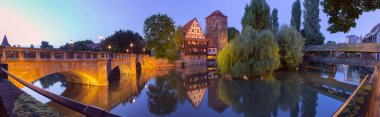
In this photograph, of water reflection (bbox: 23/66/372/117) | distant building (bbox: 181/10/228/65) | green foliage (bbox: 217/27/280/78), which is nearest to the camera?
water reflection (bbox: 23/66/372/117)

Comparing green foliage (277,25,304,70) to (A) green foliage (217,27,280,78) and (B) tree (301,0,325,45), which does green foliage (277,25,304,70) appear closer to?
(A) green foliage (217,27,280,78)

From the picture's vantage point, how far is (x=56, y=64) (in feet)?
48.3

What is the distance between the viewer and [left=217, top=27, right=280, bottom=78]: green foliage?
24.4 metres

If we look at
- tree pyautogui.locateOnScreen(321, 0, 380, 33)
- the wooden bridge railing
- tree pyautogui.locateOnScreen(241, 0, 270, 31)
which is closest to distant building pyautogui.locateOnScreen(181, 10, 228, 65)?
tree pyautogui.locateOnScreen(241, 0, 270, 31)

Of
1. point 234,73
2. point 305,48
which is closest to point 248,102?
point 234,73

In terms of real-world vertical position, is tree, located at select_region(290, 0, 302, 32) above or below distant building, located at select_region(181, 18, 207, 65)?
above

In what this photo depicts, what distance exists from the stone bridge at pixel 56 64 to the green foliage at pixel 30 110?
11.0 m

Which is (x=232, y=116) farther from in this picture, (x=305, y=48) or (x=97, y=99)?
(x=305, y=48)

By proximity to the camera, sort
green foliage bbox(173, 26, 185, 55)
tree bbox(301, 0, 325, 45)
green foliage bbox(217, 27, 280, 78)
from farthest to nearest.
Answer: green foliage bbox(173, 26, 185, 55) → tree bbox(301, 0, 325, 45) → green foliage bbox(217, 27, 280, 78)

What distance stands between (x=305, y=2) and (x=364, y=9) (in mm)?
42481

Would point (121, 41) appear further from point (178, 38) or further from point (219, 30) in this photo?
point (219, 30)

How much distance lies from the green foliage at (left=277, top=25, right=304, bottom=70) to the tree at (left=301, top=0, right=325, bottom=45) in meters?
11.0

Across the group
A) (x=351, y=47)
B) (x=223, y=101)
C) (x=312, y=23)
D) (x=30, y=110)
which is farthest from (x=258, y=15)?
(x=30, y=110)

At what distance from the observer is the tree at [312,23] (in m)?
40.8
